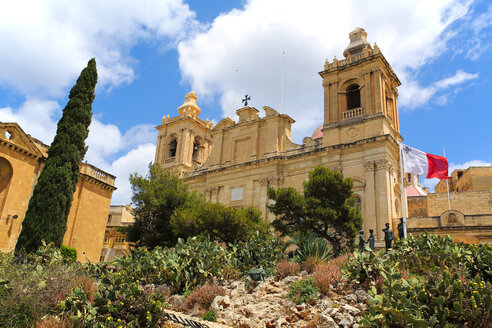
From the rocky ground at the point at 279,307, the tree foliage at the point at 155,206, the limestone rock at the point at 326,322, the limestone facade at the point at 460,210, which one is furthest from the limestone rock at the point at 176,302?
the limestone facade at the point at 460,210

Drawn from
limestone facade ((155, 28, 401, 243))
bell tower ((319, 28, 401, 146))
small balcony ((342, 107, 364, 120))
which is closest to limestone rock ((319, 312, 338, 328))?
limestone facade ((155, 28, 401, 243))

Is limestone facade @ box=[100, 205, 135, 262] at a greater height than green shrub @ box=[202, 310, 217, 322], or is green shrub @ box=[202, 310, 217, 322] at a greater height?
limestone facade @ box=[100, 205, 135, 262]

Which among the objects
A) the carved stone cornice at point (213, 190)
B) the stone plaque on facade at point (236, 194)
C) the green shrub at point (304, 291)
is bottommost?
the green shrub at point (304, 291)

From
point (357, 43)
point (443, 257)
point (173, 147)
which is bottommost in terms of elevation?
point (443, 257)

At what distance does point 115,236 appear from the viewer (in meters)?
42.2

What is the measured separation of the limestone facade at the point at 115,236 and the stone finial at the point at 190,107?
12.5 meters

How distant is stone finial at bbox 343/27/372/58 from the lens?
3256 cm

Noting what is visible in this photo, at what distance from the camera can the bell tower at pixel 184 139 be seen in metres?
39.3

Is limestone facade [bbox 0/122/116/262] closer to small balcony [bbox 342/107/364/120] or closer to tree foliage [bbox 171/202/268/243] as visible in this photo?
tree foliage [bbox 171/202/268/243]

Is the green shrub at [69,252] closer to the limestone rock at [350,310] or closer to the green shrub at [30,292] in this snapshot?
the green shrub at [30,292]

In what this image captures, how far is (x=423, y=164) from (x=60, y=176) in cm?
1922

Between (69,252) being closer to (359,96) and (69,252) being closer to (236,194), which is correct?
(236,194)

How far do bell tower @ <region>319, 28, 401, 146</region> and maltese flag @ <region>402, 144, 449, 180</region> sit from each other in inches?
195

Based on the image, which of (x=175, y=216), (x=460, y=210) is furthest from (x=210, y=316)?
(x=460, y=210)
